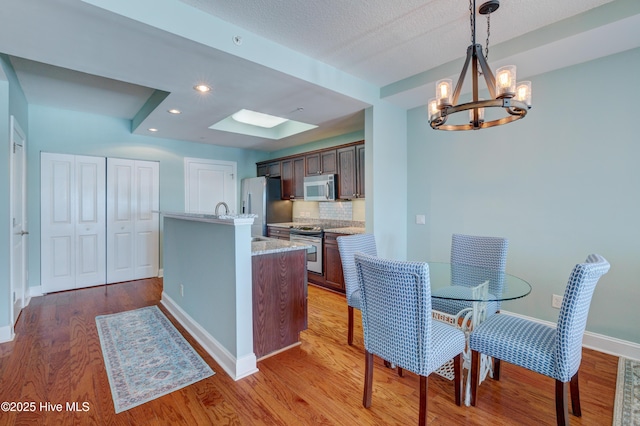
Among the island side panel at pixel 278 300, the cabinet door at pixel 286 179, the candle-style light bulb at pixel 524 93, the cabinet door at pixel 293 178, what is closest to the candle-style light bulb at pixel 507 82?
the candle-style light bulb at pixel 524 93

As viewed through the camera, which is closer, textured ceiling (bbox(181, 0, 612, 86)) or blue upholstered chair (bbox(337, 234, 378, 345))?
textured ceiling (bbox(181, 0, 612, 86))

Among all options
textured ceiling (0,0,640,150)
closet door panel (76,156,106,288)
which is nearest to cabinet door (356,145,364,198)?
textured ceiling (0,0,640,150)

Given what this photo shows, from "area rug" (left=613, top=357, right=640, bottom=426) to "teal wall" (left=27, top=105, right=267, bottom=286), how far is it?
18.7ft

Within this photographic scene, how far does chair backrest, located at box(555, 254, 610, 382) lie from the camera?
1.46 metres

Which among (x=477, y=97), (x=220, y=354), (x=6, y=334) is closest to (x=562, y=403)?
(x=477, y=97)

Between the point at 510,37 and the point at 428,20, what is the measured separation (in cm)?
78

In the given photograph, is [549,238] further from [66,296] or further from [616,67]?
[66,296]

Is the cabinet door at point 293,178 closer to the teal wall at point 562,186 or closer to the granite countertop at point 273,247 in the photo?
the teal wall at point 562,186

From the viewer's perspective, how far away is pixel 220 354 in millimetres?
2391

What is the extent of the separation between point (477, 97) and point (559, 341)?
4.49ft

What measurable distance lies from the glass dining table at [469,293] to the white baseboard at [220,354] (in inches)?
54.6

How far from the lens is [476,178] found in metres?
3.26

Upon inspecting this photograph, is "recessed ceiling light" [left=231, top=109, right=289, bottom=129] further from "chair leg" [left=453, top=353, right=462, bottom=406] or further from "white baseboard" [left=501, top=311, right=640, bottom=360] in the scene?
"white baseboard" [left=501, top=311, right=640, bottom=360]

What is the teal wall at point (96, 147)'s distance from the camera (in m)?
4.10
